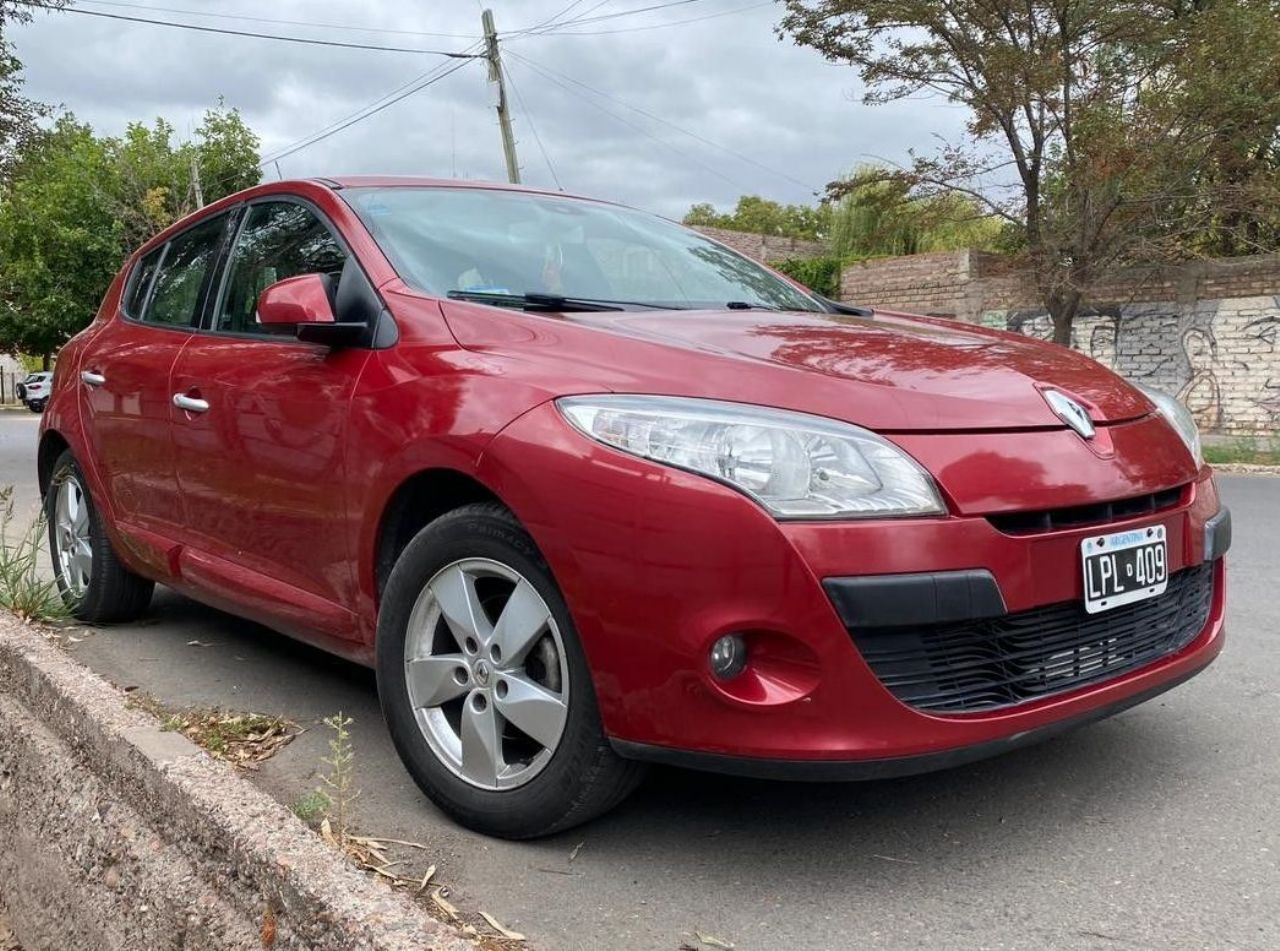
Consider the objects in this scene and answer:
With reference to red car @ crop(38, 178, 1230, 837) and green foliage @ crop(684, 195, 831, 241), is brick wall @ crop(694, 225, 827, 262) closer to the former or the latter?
red car @ crop(38, 178, 1230, 837)

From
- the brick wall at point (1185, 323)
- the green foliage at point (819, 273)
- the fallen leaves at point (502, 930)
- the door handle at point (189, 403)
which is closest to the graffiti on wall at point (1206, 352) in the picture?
the brick wall at point (1185, 323)

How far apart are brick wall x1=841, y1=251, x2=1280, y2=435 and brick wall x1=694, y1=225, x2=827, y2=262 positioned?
4.77m

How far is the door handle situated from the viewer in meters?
3.49

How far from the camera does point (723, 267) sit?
12.4ft

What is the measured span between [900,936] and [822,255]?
75.7 ft

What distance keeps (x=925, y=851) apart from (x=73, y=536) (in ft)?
11.8

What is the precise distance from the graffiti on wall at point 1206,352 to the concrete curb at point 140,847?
14761 millimetres

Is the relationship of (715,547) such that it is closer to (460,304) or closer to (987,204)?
(460,304)

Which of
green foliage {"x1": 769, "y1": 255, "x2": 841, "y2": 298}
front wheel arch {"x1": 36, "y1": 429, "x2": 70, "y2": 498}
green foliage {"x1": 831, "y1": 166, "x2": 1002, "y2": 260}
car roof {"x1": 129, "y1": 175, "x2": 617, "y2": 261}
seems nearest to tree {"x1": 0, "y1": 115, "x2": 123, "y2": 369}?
green foliage {"x1": 769, "y1": 255, "x2": 841, "y2": 298}

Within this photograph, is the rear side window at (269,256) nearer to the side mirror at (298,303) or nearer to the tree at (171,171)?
the side mirror at (298,303)

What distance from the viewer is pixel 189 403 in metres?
3.56

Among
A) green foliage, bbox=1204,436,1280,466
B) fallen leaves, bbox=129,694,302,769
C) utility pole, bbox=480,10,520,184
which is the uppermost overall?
utility pole, bbox=480,10,520,184

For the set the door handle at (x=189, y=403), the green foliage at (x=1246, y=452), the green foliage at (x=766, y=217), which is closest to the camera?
the door handle at (x=189, y=403)

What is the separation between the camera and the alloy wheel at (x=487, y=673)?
2375 millimetres
